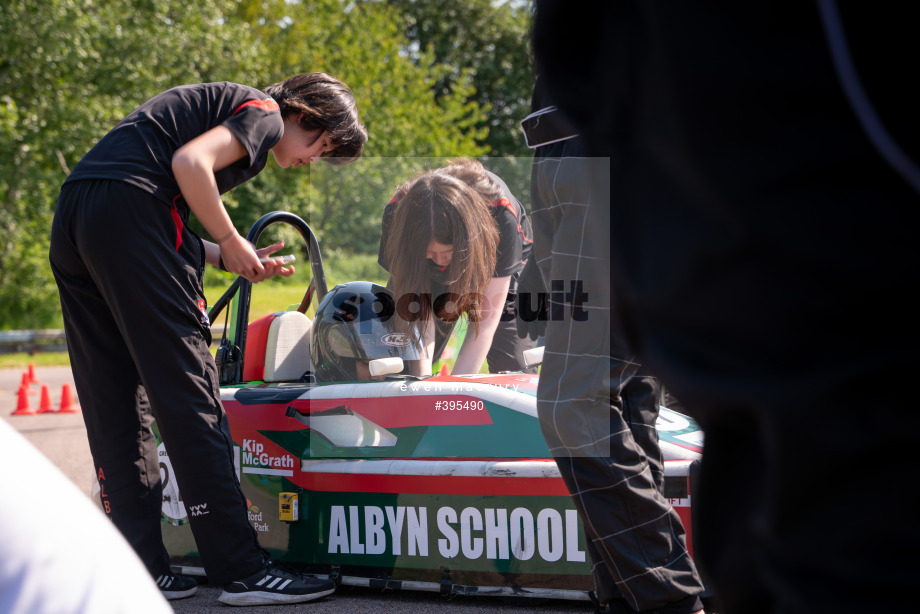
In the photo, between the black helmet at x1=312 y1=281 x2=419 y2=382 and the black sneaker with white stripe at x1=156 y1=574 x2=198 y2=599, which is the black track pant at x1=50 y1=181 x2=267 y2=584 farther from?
the black helmet at x1=312 y1=281 x2=419 y2=382

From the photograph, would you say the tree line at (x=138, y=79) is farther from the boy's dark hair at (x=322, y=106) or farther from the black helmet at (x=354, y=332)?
the boy's dark hair at (x=322, y=106)

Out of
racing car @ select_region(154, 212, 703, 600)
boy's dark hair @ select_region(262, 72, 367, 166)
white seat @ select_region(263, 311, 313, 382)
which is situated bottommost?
racing car @ select_region(154, 212, 703, 600)

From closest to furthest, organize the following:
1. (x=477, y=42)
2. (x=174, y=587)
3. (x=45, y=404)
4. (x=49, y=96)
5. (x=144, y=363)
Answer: (x=144, y=363), (x=174, y=587), (x=45, y=404), (x=49, y=96), (x=477, y=42)

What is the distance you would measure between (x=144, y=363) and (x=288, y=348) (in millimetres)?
843

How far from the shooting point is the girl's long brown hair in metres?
3.14

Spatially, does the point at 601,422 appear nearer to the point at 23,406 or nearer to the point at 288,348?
the point at 288,348

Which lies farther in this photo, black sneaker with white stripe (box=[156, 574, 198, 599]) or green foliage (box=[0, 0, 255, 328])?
green foliage (box=[0, 0, 255, 328])

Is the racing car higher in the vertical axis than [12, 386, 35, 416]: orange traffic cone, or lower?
higher

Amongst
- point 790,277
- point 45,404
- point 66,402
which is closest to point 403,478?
point 790,277

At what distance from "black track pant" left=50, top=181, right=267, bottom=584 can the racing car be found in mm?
231

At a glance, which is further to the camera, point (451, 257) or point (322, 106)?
point (451, 257)

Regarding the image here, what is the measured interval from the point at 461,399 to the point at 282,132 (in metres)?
1.00

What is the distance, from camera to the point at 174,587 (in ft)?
8.74

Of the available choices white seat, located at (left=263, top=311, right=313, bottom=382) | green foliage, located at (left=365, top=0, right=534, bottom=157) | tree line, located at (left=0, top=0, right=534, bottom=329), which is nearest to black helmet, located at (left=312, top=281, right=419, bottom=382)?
white seat, located at (left=263, top=311, right=313, bottom=382)
